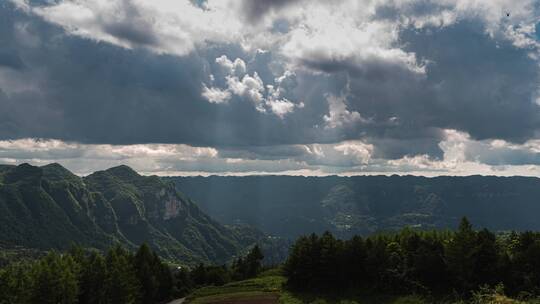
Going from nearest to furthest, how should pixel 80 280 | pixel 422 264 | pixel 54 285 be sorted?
pixel 54 285
pixel 80 280
pixel 422 264

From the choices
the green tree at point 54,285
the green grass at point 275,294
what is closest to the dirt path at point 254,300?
the green grass at point 275,294

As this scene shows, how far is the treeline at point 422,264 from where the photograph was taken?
10094 cm

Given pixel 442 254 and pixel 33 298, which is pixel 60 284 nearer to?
pixel 33 298

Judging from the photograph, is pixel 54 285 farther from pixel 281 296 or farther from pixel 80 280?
pixel 281 296

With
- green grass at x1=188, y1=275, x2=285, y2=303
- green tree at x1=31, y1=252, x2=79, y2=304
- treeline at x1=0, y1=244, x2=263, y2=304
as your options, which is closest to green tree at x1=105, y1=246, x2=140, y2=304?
treeline at x1=0, y1=244, x2=263, y2=304

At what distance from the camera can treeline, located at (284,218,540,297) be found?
10094 cm

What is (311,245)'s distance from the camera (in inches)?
4897

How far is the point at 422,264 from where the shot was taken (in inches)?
4225

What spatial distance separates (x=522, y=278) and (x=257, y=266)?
117769 mm

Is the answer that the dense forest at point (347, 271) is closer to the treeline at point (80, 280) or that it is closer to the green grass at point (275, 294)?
the treeline at point (80, 280)

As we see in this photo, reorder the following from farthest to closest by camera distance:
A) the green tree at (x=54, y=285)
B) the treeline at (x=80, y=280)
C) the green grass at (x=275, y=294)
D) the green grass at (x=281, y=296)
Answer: the green grass at (x=275, y=294) < the green grass at (x=281, y=296) < the treeline at (x=80, y=280) < the green tree at (x=54, y=285)

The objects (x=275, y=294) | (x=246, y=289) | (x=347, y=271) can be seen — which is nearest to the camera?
(x=275, y=294)

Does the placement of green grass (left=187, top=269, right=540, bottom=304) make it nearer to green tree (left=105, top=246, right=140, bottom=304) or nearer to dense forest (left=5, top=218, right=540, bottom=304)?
dense forest (left=5, top=218, right=540, bottom=304)

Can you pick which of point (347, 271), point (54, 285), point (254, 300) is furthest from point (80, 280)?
point (347, 271)
